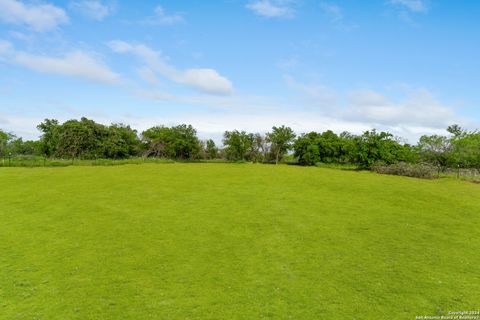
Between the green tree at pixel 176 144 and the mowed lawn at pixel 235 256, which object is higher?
the green tree at pixel 176 144

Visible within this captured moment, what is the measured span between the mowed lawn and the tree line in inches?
927

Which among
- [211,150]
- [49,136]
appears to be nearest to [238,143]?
[211,150]

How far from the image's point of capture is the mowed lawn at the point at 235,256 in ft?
24.3

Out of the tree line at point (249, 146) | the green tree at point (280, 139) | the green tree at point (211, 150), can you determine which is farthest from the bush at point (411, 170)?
the green tree at point (211, 150)

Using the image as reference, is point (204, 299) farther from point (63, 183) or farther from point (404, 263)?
point (63, 183)

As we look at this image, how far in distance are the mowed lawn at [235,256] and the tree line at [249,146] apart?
23.5 metres

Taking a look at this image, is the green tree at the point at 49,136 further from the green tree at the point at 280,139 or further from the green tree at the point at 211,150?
the green tree at the point at 280,139

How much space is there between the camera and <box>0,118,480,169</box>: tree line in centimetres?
4069

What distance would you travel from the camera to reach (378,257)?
1027 cm

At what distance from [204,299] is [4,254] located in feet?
25.6

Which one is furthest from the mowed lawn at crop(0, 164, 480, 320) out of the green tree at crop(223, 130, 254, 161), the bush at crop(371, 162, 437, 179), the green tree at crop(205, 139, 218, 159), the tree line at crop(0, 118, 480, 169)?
the green tree at crop(205, 139, 218, 159)

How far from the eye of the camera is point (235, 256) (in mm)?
10305

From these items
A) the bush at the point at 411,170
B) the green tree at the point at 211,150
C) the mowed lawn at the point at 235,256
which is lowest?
the mowed lawn at the point at 235,256

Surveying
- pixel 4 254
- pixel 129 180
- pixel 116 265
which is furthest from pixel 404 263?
pixel 129 180
